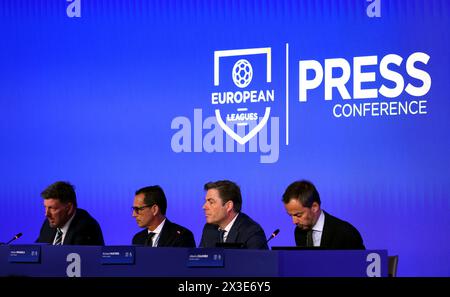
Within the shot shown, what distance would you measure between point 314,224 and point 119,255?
57.5 inches

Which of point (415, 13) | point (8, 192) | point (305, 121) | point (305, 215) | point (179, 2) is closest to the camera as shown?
point (305, 215)

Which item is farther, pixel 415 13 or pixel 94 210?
pixel 94 210

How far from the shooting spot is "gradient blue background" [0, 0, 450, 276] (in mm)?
5848

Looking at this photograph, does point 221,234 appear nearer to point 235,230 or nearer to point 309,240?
point 235,230

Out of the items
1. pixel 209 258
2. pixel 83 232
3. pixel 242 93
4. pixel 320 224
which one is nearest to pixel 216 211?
pixel 320 224

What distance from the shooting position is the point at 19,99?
7.22 metres

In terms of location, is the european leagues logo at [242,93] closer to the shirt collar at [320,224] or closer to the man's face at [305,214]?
the man's face at [305,214]

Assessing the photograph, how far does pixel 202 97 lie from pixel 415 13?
1718mm

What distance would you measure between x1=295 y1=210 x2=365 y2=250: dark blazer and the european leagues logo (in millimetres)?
1443

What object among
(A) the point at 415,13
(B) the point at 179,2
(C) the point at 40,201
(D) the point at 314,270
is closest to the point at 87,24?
(B) the point at 179,2

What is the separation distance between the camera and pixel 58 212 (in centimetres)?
585

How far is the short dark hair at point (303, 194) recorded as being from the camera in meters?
5.27

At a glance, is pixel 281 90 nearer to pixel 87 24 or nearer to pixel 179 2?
pixel 179 2

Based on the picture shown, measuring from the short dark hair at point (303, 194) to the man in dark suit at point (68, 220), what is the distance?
4.19 feet
